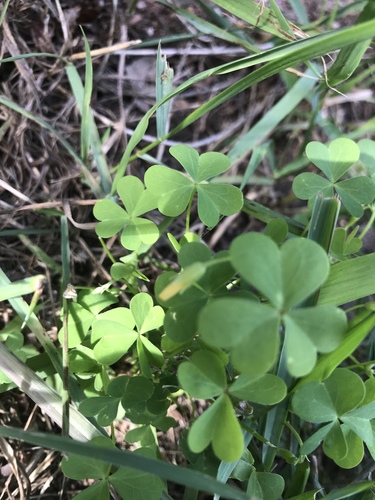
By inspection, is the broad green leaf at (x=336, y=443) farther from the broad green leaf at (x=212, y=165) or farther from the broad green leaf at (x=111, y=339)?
the broad green leaf at (x=212, y=165)

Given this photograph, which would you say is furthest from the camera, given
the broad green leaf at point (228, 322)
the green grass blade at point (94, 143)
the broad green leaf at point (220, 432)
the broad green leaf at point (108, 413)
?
the green grass blade at point (94, 143)

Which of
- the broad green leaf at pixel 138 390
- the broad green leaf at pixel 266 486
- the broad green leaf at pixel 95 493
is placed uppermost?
the broad green leaf at pixel 138 390

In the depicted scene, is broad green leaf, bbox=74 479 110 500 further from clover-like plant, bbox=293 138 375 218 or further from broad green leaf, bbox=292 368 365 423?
clover-like plant, bbox=293 138 375 218

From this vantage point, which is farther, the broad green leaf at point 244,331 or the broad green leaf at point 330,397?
the broad green leaf at point 330,397

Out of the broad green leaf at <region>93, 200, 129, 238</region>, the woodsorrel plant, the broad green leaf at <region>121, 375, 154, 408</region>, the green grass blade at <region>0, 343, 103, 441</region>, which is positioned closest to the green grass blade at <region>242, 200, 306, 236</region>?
the woodsorrel plant

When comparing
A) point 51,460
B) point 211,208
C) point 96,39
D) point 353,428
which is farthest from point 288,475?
point 96,39

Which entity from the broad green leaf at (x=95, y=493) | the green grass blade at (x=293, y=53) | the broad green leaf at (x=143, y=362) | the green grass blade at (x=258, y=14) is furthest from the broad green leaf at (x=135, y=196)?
the broad green leaf at (x=95, y=493)

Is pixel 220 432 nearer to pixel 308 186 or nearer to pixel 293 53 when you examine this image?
pixel 308 186
